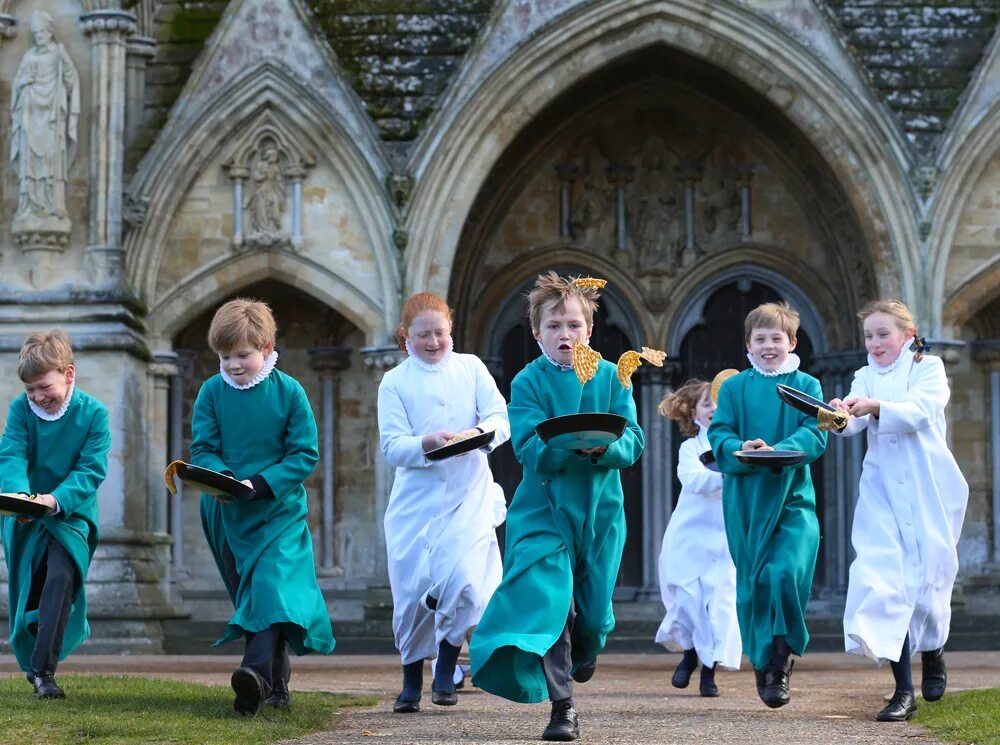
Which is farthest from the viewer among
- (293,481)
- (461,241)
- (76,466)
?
(461,241)

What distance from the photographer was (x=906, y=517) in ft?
A: 26.9

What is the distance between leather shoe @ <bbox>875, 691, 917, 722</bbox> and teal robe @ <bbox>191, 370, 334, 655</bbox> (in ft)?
7.21

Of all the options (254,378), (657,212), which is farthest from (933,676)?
(657,212)

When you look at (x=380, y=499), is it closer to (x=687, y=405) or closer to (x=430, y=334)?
(x=687, y=405)

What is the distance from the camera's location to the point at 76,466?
8.23 m

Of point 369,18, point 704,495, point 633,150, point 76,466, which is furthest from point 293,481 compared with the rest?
point 633,150

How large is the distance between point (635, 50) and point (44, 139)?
458cm

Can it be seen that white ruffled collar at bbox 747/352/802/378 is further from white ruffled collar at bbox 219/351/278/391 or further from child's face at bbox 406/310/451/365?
white ruffled collar at bbox 219/351/278/391

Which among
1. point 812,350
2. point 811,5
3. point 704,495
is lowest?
point 704,495

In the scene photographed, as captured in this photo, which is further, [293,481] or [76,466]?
[76,466]

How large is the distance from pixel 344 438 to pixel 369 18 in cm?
360

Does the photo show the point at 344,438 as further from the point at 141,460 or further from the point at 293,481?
the point at 293,481

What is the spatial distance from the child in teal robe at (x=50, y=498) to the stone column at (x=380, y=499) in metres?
7.00

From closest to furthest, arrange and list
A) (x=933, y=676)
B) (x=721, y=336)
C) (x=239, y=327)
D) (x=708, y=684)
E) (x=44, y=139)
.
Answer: (x=239, y=327), (x=933, y=676), (x=708, y=684), (x=44, y=139), (x=721, y=336)
